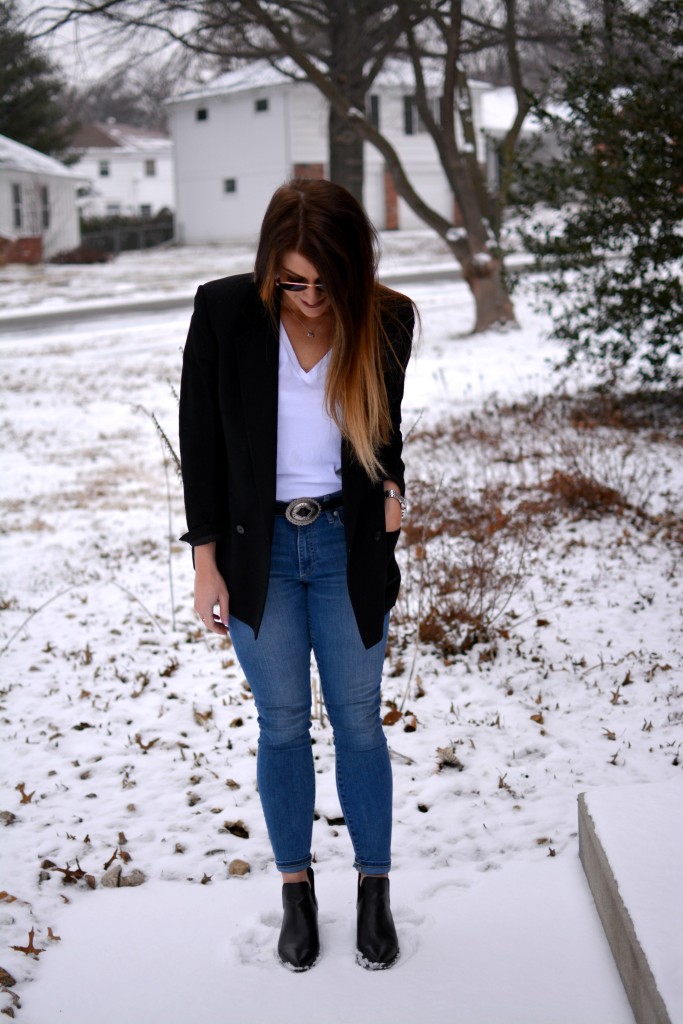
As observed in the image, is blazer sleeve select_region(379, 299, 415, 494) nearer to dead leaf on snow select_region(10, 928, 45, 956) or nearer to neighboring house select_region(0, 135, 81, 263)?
dead leaf on snow select_region(10, 928, 45, 956)

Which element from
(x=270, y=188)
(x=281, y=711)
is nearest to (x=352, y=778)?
(x=281, y=711)

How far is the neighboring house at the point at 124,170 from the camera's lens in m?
58.4

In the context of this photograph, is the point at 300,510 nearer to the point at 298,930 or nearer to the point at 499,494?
the point at 298,930

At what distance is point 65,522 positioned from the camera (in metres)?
7.73

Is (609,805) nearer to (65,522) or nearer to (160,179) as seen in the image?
(65,522)

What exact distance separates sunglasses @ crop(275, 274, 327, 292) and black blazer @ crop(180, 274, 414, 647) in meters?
0.10

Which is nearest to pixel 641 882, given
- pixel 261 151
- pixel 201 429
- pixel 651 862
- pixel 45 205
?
pixel 651 862

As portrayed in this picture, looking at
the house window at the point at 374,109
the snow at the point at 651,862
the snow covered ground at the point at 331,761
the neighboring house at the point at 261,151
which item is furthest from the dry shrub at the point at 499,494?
the house window at the point at 374,109

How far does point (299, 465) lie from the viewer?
2.51 m

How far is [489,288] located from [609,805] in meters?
12.8

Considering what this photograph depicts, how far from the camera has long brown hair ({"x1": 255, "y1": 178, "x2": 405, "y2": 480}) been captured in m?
2.34

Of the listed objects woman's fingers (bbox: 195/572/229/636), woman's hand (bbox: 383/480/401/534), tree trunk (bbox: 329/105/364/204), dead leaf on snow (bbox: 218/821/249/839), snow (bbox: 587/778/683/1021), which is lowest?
dead leaf on snow (bbox: 218/821/249/839)

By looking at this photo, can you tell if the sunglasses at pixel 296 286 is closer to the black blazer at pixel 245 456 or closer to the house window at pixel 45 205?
the black blazer at pixel 245 456

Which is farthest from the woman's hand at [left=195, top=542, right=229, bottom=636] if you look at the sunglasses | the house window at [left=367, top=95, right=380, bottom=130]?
the house window at [left=367, top=95, right=380, bottom=130]
